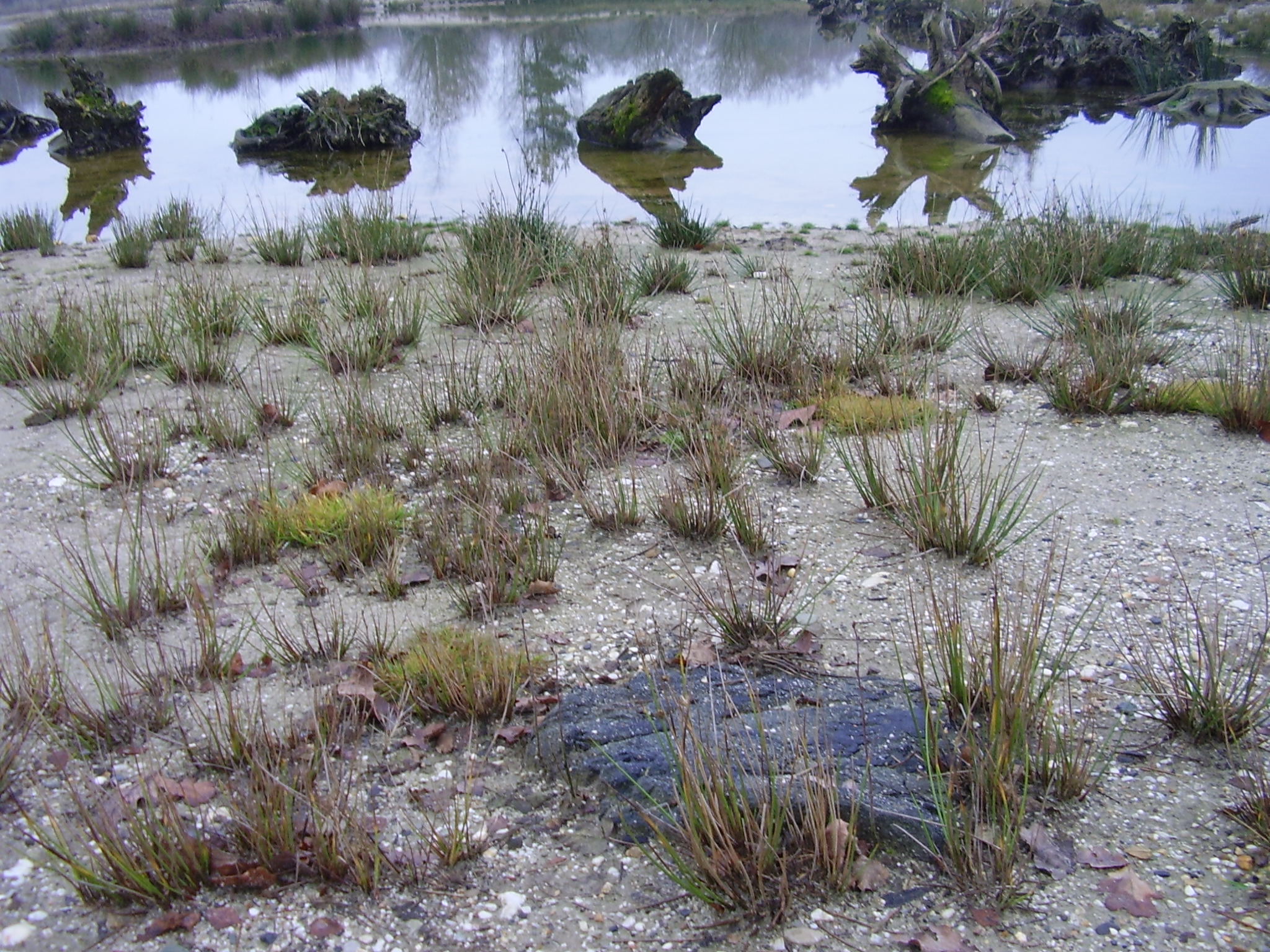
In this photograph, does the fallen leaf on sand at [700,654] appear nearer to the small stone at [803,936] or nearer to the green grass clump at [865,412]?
the small stone at [803,936]

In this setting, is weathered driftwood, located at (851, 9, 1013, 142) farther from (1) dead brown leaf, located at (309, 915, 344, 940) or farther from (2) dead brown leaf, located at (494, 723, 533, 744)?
(1) dead brown leaf, located at (309, 915, 344, 940)

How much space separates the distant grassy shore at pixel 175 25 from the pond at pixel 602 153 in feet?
3.98

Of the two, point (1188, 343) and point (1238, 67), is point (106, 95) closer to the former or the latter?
point (1188, 343)

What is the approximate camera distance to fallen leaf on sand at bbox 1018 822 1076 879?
2510 mm

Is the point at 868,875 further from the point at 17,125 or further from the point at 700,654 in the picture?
the point at 17,125

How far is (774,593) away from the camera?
364 centimetres

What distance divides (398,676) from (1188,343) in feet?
17.5

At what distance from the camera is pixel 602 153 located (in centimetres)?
1778

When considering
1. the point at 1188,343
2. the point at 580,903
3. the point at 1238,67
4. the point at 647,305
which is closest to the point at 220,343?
the point at 647,305

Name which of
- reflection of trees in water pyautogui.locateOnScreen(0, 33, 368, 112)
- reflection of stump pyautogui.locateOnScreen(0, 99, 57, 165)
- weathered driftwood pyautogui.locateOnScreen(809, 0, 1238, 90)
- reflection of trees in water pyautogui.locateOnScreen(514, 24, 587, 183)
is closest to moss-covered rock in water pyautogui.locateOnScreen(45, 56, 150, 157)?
reflection of stump pyautogui.locateOnScreen(0, 99, 57, 165)

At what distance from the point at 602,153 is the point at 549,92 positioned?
6.69 meters

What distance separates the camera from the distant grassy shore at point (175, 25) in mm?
29234

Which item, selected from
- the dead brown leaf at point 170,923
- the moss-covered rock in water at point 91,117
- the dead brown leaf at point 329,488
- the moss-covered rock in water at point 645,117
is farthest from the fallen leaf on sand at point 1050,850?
the moss-covered rock in water at point 91,117

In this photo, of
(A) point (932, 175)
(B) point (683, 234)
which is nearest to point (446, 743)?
(B) point (683, 234)
